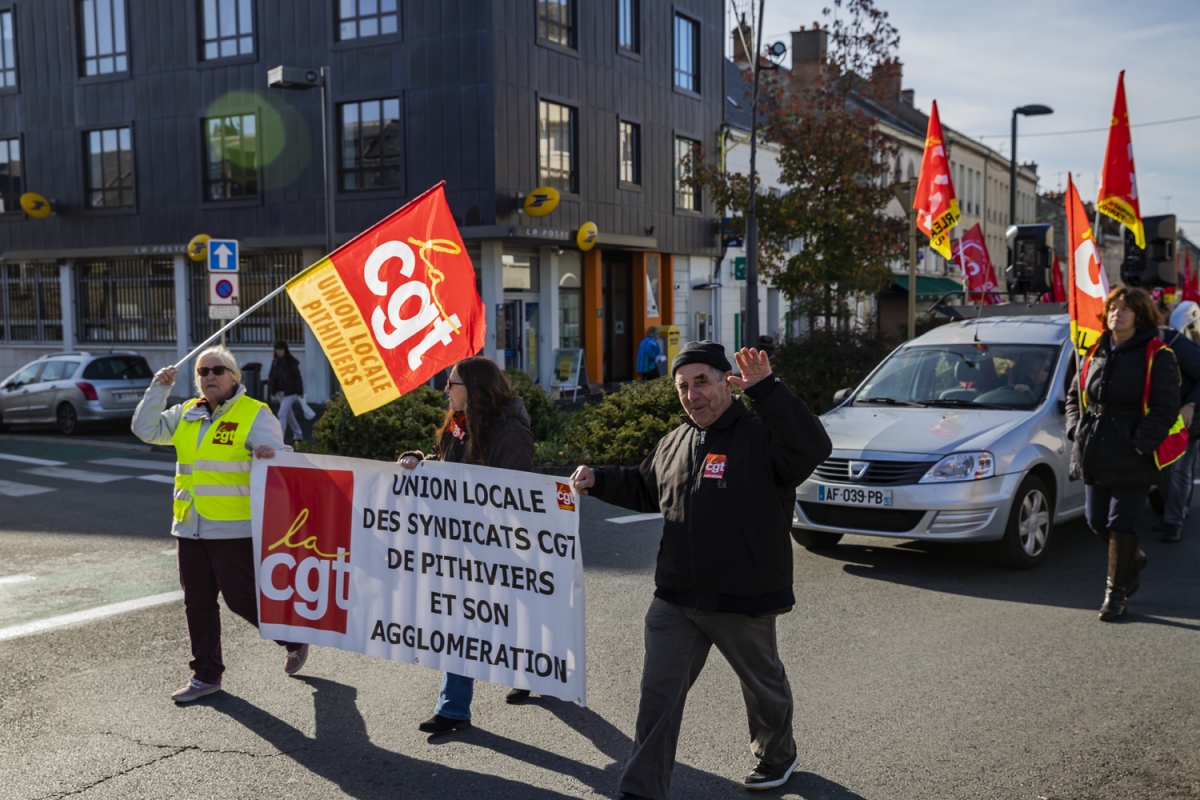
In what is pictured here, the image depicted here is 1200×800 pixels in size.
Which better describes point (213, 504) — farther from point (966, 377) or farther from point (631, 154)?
point (631, 154)

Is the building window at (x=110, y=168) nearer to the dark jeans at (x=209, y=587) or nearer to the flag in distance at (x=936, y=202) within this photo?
the flag in distance at (x=936, y=202)

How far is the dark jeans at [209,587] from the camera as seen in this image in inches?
220

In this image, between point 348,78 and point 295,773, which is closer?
point 295,773

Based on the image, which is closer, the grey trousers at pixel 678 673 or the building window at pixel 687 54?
the grey trousers at pixel 678 673

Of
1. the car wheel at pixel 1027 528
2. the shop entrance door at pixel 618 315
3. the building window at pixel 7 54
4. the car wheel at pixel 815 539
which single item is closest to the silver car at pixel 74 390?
the shop entrance door at pixel 618 315

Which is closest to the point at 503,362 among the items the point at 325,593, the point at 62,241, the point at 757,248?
the point at 757,248

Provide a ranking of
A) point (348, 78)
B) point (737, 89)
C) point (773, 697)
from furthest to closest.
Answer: point (737, 89), point (348, 78), point (773, 697)

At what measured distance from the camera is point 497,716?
5324 mm

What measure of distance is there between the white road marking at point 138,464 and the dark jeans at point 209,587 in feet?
33.0

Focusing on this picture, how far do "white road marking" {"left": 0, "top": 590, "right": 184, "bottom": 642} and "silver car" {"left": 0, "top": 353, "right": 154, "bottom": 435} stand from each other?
43.7 feet

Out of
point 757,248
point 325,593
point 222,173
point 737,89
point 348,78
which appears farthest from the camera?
point 737,89

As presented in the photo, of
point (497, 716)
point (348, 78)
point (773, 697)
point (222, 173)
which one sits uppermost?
point (348, 78)

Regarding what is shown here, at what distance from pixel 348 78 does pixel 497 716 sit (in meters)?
21.6

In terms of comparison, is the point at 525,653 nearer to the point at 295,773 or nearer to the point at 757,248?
the point at 295,773
